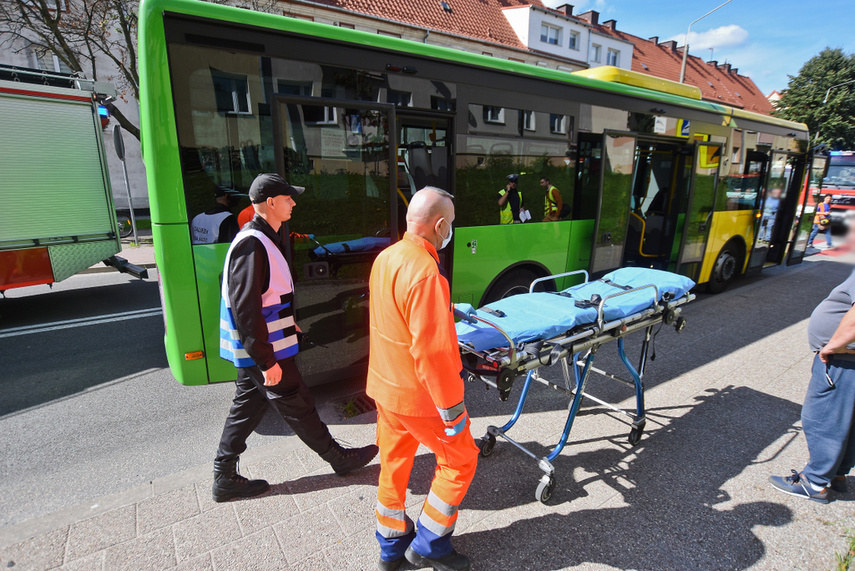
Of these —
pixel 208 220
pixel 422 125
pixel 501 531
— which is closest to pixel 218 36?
pixel 208 220

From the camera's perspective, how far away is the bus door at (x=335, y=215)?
11.8 ft

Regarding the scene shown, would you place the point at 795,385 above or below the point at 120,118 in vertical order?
below

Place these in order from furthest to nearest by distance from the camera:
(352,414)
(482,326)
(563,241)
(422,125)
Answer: (563,241) → (422,125) → (352,414) → (482,326)

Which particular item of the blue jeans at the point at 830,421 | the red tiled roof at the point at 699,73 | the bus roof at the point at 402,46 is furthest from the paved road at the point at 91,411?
the red tiled roof at the point at 699,73

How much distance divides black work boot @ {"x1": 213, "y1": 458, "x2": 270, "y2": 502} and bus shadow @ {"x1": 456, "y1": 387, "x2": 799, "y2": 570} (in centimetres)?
Answer: 145

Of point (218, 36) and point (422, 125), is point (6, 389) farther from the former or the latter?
point (422, 125)

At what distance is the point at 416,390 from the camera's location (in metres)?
2.13

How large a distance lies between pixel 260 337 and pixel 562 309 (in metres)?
1.99

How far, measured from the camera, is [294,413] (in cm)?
283

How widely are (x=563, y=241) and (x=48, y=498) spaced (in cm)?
541

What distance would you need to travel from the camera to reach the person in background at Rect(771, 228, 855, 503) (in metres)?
2.70

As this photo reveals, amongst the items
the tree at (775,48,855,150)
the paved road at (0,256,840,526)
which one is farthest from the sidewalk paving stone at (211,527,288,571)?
the tree at (775,48,855,150)

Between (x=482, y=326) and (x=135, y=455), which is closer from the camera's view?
(x=482, y=326)

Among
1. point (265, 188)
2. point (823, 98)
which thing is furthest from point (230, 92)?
point (823, 98)
